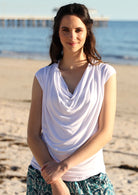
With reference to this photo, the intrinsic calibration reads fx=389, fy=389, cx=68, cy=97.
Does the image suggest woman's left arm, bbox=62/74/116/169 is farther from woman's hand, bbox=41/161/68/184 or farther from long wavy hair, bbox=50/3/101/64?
long wavy hair, bbox=50/3/101/64

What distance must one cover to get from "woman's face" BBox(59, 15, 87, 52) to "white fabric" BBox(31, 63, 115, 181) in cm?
17

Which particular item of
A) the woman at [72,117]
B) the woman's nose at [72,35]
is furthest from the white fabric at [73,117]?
the woman's nose at [72,35]

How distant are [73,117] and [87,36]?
19.1 inches

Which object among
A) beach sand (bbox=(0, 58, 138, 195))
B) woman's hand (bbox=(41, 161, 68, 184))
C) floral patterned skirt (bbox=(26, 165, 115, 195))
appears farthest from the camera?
beach sand (bbox=(0, 58, 138, 195))

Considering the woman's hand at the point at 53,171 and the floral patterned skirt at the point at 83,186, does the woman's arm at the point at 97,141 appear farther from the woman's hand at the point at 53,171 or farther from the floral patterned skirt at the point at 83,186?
the floral patterned skirt at the point at 83,186

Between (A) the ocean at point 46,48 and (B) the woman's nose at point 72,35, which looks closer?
(B) the woman's nose at point 72,35

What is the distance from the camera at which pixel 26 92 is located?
13.1 metres

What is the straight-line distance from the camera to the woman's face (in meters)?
2.06

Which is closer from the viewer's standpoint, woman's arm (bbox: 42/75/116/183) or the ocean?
woman's arm (bbox: 42/75/116/183)

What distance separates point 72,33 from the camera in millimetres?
2059

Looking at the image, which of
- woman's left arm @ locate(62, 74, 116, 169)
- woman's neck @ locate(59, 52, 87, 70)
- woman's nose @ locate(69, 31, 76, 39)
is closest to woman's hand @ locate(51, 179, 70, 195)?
woman's left arm @ locate(62, 74, 116, 169)

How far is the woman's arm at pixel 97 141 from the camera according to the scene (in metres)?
1.91

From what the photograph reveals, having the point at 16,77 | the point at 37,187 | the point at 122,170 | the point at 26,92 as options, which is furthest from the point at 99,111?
the point at 16,77

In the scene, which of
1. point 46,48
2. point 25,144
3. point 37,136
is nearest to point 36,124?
point 37,136
